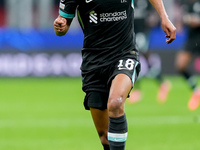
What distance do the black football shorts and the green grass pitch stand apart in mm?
1821

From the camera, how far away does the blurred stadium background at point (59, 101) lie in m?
8.34

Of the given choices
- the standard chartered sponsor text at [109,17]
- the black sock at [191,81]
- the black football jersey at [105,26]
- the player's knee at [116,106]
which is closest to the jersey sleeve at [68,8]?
the black football jersey at [105,26]

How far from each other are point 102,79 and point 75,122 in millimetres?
4679

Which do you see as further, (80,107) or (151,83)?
(151,83)

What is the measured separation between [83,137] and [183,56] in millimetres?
4349

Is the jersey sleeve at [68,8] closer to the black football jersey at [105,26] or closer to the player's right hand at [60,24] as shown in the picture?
the black football jersey at [105,26]

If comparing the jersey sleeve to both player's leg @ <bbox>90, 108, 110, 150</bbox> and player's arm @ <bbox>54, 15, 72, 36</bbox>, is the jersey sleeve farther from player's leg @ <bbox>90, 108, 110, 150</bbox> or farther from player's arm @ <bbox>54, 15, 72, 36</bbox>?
player's leg @ <bbox>90, 108, 110, 150</bbox>

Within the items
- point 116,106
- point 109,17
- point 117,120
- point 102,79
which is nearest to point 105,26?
point 109,17

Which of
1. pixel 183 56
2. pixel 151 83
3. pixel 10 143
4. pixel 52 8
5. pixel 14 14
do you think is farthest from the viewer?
pixel 52 8

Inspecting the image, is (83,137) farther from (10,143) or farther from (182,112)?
(182,112)

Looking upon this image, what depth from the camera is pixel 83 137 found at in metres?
8.64

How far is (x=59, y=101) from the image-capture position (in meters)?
14.0

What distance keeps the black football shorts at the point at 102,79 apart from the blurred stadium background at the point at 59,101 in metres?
1.83

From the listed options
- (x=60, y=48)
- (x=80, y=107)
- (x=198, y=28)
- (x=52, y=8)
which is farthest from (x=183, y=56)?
(x=52, y=8)
